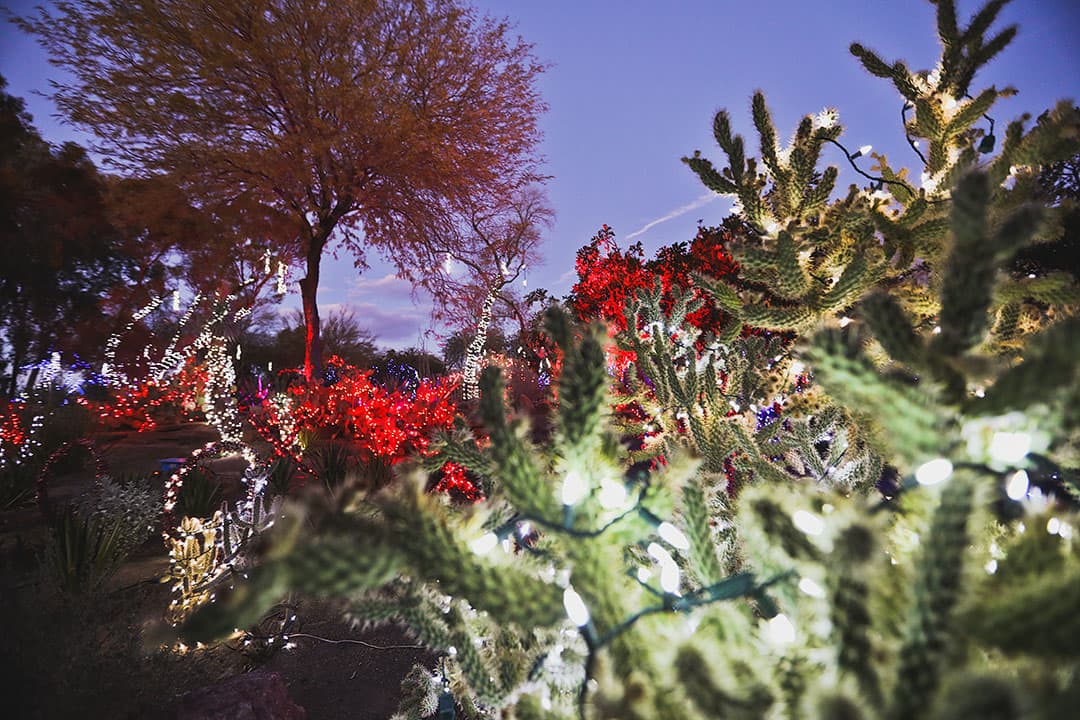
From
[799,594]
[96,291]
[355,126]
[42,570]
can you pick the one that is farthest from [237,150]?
[799,594]

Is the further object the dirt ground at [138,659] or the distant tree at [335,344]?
the distant tree at [335,344]

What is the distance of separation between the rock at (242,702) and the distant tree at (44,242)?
15.5 m

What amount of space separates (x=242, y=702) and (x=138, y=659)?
34.8 inches

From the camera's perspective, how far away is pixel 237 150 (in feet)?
37.0

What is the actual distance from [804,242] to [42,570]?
558 cm

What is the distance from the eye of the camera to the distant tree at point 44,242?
13391mm

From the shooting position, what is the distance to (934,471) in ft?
1.77

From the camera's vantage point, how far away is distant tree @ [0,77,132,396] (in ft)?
43.9

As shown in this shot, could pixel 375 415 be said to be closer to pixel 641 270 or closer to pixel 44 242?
pixel 641 270

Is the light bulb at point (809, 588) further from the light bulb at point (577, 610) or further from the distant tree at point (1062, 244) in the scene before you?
the distant tree at point (1062, 244)

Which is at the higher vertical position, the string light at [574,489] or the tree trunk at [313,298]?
the tree trunk at [313,298]

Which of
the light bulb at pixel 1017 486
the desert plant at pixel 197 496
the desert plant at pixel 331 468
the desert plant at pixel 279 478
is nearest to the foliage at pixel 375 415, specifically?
the desert plant at pixel 331 468

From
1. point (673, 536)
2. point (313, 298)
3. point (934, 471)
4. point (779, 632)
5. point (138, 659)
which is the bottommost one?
point (138, 659)

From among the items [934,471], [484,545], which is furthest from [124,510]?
[934,471]
